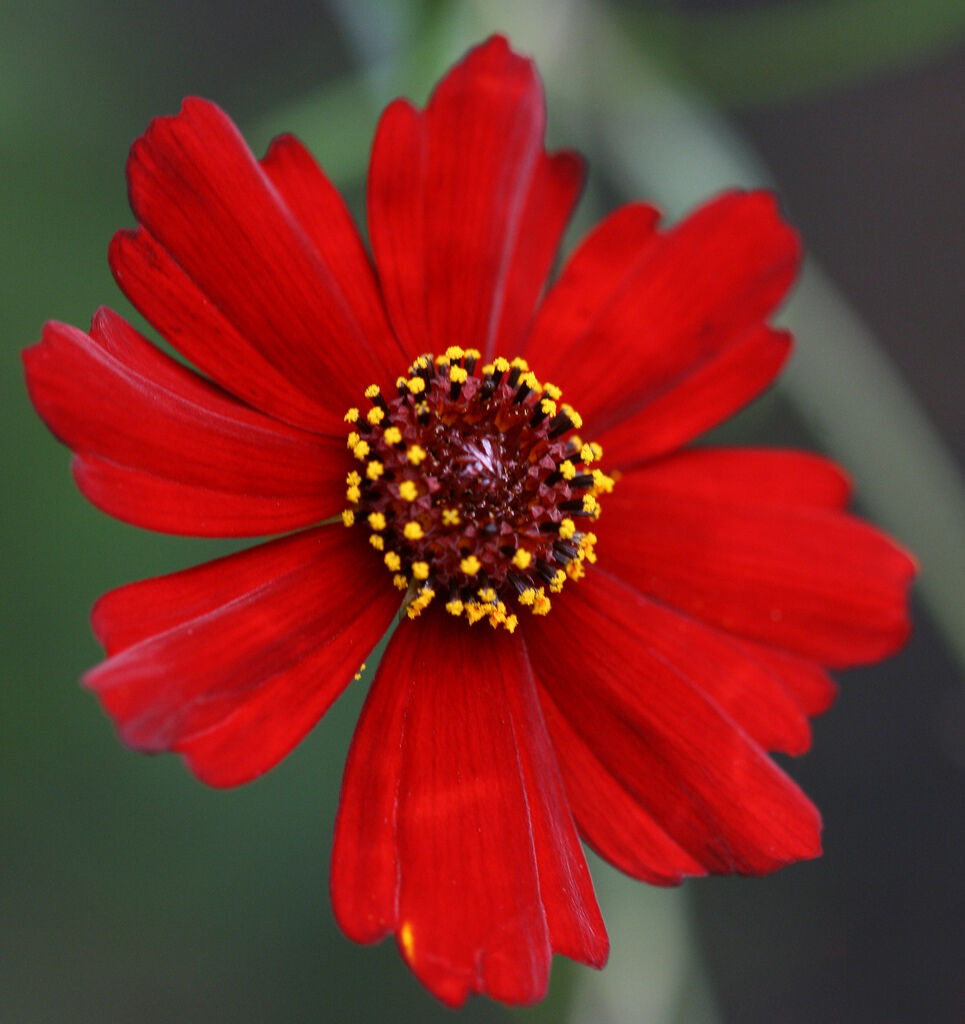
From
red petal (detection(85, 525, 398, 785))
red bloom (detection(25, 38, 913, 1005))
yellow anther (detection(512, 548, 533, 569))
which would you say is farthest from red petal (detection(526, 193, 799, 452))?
red petal (detection(85, 525, 398, 785))

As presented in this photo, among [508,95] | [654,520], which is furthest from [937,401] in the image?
[508,95]

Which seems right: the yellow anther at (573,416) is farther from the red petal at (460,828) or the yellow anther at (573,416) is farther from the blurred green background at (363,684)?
the blurred green background at (363,684)

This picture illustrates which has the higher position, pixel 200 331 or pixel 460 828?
pixel 200 331

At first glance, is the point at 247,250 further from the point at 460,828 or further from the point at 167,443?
the point at 460,828

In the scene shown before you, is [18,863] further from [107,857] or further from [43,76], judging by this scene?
[43,76]

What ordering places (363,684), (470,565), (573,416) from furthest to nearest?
(363,684), (573,416), (470,565)

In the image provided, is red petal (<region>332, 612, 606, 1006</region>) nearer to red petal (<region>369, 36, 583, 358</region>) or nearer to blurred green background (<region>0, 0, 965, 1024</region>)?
red petal (<region>369, 36, 583, 358</region>)

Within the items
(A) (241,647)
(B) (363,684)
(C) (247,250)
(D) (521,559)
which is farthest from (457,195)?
(B) (363,684)
